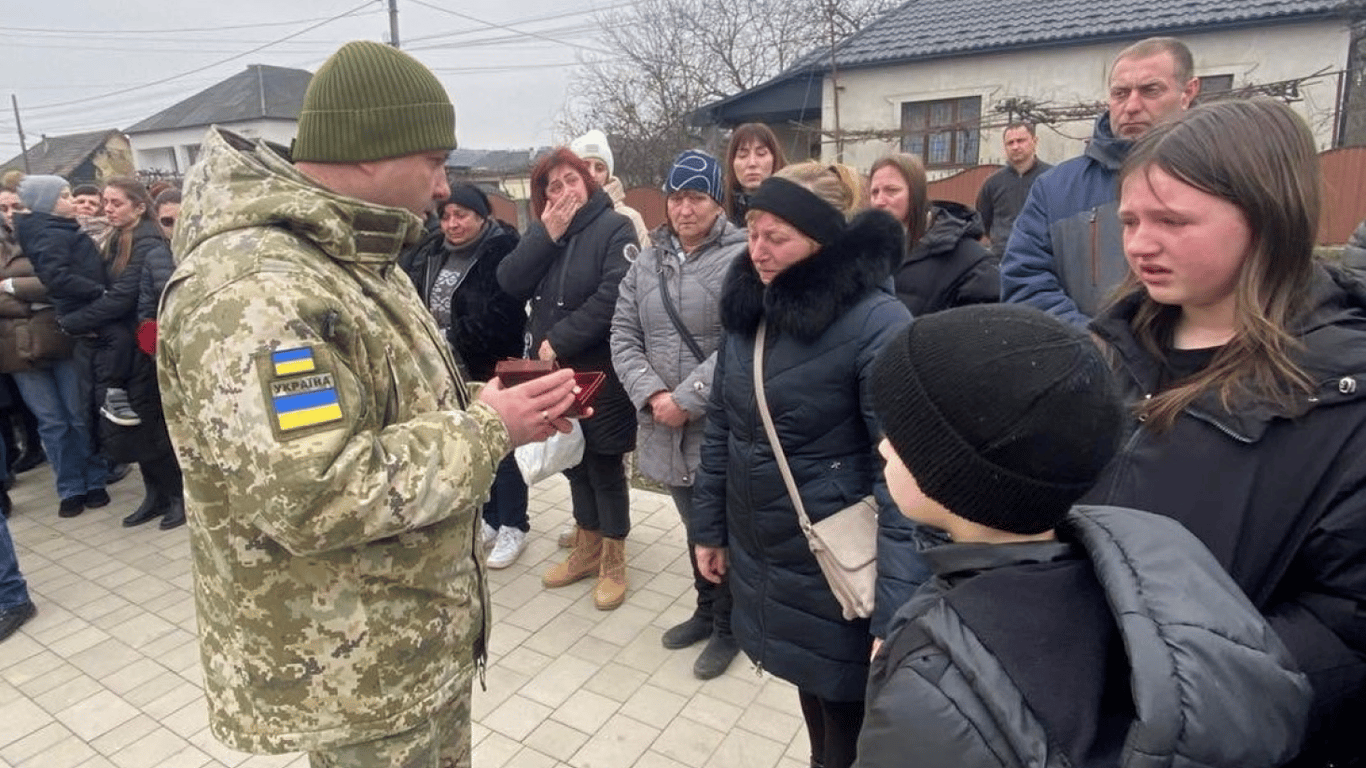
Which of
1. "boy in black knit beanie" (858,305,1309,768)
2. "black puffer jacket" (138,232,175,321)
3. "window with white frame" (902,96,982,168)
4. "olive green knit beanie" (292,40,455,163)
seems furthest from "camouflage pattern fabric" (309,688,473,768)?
"window with white frame" (902,96,982,168)

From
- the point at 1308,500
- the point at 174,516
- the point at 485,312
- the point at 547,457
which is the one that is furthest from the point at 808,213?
the point at 174,516

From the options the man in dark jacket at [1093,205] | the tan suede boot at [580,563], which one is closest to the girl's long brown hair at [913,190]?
the man in dark jacket at [1093,205]

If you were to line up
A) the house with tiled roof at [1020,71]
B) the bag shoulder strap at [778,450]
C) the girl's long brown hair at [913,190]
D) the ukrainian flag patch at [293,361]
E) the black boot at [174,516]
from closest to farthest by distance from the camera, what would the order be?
the ukrainian flag patch at [293,361] → the bag shoulder strap at [778,450] → the girl's long brown hair at [913,190] → the black boot at [174,516] → the house with tiled roof at [1020,71]

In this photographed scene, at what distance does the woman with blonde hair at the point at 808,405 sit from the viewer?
2113 mm

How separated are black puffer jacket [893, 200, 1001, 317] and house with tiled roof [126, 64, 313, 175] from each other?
4328 centimetres

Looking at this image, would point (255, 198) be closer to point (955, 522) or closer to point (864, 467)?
point (955, 522)

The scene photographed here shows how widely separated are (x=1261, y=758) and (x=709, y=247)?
251 centimetres

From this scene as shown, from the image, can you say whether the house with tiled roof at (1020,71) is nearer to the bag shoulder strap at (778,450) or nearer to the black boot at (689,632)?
the black boot at (689,632)

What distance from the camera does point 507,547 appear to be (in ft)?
13.7

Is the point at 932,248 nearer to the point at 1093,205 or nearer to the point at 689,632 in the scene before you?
the point at 1093,205

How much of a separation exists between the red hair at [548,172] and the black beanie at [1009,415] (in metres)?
2.74

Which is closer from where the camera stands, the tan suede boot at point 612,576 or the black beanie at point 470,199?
the tan suede boot at point 612,576

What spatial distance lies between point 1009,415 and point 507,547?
356cm

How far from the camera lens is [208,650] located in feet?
5.49
